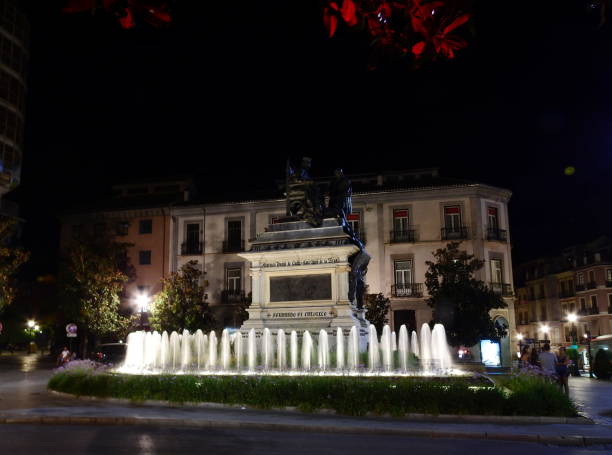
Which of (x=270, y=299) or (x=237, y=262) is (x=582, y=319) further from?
(x=270, y=299)

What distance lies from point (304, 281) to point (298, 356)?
2230 millimetres

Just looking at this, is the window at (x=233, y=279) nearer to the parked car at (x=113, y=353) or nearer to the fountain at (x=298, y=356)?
the parked car at (x=113, y=353)

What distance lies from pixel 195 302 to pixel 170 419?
86.3 feet

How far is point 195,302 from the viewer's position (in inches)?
1452

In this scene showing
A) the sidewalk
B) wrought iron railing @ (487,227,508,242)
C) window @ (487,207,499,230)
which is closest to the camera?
the sidewalk

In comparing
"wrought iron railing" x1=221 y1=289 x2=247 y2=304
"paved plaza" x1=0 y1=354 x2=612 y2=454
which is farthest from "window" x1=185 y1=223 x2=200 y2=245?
"paved plaza" x1=0 y1=354 x2=612 y2=454

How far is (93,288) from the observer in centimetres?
3847

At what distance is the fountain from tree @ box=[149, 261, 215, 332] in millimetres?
18237

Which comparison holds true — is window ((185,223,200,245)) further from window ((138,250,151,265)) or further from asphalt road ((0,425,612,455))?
asphalt road ((0,425,612,455))

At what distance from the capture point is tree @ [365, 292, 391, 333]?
3447 centimetres

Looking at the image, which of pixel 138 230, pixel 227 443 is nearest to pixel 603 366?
pixel 227 443

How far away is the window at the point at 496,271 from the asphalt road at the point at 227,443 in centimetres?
3127

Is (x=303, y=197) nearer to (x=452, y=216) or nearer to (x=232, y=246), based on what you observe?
(x=452, y=216)

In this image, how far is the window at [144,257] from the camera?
4481 cm
